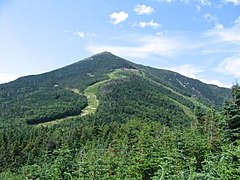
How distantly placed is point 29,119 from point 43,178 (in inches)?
7377

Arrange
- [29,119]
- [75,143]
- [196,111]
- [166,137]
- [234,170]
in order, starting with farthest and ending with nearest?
[29,119], [75,143], [196,111], [166,137], [234,170]

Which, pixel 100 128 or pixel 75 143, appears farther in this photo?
pixel 100 128

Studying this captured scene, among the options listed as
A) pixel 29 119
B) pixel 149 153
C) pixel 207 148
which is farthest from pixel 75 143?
pixel 29 119

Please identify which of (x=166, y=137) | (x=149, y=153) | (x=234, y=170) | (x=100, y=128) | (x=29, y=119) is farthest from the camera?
(x=29, y=119)

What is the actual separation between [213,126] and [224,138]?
11.8 meters

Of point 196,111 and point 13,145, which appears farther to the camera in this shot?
point 13,145

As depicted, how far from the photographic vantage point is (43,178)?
715 inches

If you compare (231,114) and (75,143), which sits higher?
(231,114)

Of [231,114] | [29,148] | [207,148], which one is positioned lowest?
[29,148]

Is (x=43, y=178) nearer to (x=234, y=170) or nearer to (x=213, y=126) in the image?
(x=234, y=170)

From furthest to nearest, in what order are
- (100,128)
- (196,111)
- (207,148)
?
(100,128) → (196,111) → (207,148)

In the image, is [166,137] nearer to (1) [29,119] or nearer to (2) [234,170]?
(2) [234,170]

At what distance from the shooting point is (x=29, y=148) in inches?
4119

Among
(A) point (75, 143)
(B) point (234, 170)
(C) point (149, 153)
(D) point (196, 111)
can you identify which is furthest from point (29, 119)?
(B) point (234, 170)
